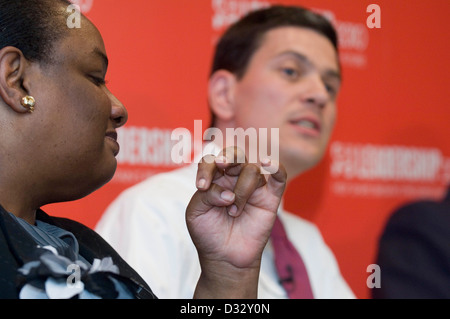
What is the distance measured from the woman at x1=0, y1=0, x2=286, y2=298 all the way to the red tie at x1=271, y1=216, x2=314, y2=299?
0.54 meters

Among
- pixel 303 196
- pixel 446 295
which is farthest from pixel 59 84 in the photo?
pixel 303 196

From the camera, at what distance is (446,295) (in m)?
1.05

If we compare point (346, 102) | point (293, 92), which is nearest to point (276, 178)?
point (293, 92)

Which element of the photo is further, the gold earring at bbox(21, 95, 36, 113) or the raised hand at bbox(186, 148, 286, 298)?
the raised hand at bbox(186, 148, 286, 298)

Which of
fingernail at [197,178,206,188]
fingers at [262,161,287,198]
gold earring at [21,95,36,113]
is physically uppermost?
gold earring at [21,95,36,113]

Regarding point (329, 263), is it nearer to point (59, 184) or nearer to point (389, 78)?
point (389, 78)

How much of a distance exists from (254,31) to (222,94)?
18 centimetres

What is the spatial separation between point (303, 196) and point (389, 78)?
1.55 ft

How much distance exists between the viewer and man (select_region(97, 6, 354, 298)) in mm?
1278

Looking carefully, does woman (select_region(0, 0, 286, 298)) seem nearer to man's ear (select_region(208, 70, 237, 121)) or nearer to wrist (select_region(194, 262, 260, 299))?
wrist (select_region(194, 262, 260, 299))

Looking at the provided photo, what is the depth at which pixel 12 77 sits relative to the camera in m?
0.71

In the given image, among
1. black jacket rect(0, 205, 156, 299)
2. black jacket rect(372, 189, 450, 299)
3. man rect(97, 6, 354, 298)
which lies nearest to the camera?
black jacket rect(0, 205, 156, 299)

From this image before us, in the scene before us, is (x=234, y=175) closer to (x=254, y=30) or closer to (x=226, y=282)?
(x=226, y=282)

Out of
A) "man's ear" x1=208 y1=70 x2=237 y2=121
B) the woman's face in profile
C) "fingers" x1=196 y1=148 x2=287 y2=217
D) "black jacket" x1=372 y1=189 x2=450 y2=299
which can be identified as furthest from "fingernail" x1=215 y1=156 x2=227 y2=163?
"man's ear" x1=208 y1=70 x2=237 y2=121
